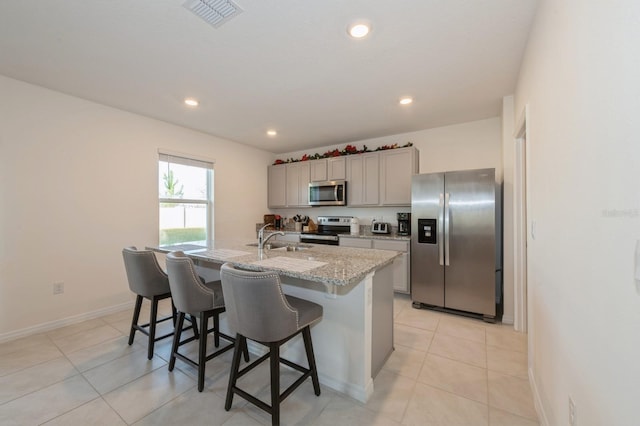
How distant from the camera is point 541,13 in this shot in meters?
1.61

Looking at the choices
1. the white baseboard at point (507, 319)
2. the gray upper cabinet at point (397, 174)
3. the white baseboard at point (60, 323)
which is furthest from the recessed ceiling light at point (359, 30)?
the white baseboard at point (60, 323)

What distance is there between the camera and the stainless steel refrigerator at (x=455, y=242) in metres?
3.05

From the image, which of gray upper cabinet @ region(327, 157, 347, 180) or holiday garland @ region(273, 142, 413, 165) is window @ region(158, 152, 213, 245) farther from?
gray upper cabinet @ region(327, 157, 347, 180)

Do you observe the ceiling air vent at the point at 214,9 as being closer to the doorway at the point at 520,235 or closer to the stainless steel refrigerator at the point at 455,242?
the stainless steel refrigerator at the point at 455,242

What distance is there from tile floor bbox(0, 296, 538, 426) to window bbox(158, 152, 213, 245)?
5.58 ft

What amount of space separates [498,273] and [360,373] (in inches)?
102

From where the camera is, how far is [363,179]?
14.5 ft

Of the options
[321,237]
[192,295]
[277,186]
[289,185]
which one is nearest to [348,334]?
[192,295]

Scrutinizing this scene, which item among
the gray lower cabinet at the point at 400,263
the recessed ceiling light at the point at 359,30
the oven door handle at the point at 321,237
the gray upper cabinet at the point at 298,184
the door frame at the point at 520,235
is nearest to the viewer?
the recessed ceiling light at the point at 359,30

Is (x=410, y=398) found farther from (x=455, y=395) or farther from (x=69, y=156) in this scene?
(x=69, y=156)

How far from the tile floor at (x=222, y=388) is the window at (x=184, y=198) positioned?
5.58 ft

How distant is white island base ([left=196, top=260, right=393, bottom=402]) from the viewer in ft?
5.88

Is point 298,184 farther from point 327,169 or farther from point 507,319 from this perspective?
point 507,319

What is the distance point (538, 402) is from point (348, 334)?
1.25 metres
